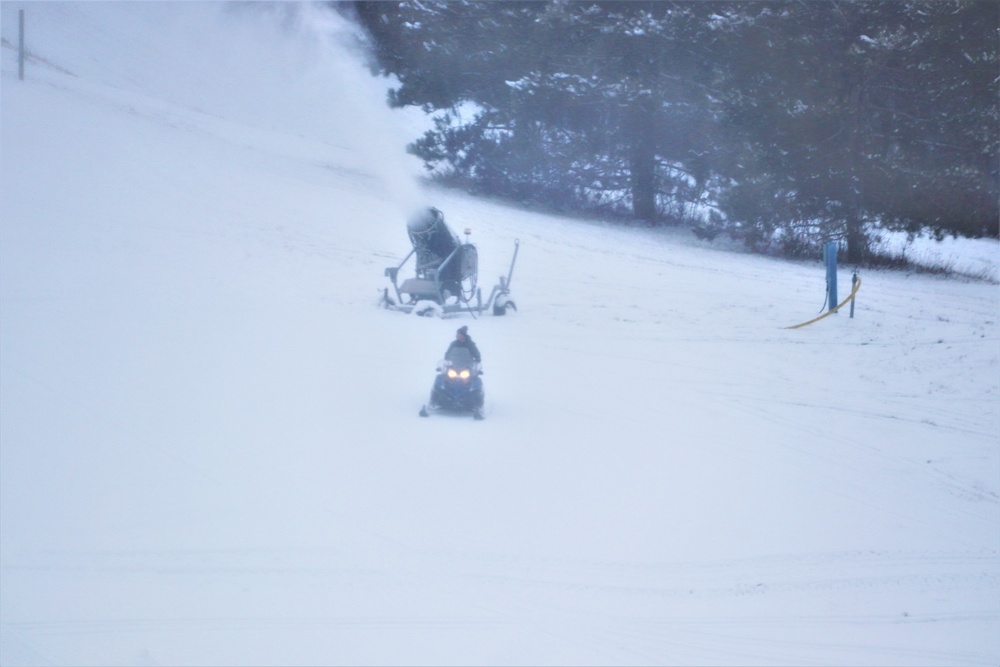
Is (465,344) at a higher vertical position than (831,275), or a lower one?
lower

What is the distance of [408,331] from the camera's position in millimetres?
11438

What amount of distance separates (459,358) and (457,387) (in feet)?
0.85

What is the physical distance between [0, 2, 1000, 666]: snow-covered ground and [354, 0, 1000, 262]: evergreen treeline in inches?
93.0

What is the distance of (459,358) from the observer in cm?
804

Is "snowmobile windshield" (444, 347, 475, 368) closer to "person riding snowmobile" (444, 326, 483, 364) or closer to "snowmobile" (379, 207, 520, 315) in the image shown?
"person riding snowmobile" (444, 326, 483, 364)

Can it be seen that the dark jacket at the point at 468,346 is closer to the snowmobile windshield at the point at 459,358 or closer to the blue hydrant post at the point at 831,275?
the snowmobile windshield at the point at 459,358

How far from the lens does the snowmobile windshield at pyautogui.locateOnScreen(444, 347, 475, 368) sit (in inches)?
315

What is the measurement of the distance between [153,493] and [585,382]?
4.99 m

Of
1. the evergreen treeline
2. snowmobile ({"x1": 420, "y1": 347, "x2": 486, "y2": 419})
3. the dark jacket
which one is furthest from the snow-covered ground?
the evergreen treeline

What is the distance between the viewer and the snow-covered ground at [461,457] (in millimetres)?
5047

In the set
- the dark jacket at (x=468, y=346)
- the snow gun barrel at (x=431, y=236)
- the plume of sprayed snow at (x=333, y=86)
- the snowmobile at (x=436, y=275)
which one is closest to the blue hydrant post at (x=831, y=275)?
the snowmobile at (x=436, y=275)

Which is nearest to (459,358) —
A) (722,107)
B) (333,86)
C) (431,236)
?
(431,236)

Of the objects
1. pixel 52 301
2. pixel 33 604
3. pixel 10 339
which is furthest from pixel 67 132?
pixel 33 604

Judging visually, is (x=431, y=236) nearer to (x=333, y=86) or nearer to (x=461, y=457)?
(x=461, y=457)
